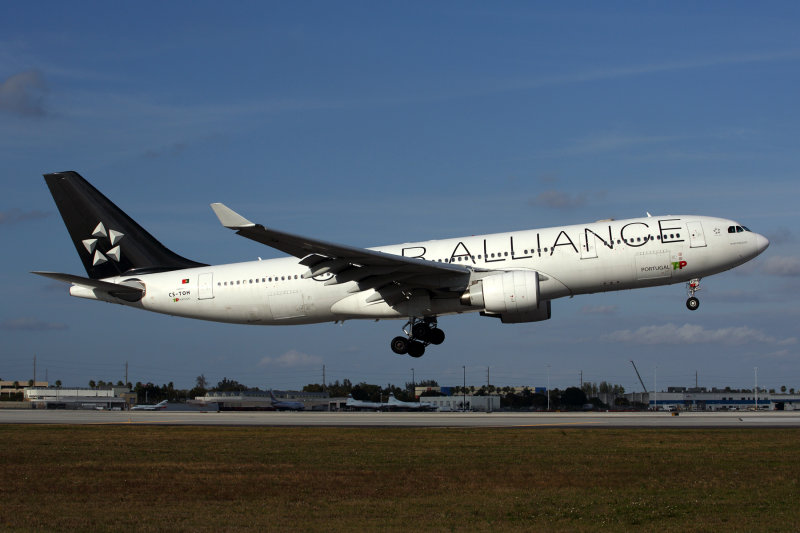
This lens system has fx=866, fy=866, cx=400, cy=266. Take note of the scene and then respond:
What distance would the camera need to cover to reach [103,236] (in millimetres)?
42656

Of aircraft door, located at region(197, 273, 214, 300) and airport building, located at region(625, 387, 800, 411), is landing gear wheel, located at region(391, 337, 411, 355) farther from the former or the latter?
airport building, located at region(625, 387, 800, 411)

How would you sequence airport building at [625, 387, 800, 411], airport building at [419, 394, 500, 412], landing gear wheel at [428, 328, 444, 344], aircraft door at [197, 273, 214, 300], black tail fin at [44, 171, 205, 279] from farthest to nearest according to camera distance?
1. airport building at [625, 387, 800, 411]
2. airport building at [419, 394, 500, 412]
3. black tail fin at [44, 171, 205, 279]
4. aircraft door at [197, 273, 214, 300]
5. landing gear wheel at [428, 328, 444, 344]

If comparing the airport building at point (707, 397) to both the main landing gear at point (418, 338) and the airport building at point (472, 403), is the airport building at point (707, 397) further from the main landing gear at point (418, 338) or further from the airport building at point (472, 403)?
the main landing gear at point (418, 338)

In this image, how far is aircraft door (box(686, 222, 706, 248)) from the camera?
116 feet

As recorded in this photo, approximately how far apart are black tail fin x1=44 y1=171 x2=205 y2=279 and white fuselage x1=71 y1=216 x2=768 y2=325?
48.5 inches

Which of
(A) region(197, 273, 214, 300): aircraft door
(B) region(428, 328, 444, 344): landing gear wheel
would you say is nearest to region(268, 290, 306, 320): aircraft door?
(A) region(197, 273, 214, 300): aircraft door

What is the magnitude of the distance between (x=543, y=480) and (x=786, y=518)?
5275 mm

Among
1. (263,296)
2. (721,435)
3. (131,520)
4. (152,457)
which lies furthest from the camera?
(263,296)

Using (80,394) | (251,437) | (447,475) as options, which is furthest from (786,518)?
(80,394)

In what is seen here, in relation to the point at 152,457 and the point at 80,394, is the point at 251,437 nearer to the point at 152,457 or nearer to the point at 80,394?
the point at 152,457

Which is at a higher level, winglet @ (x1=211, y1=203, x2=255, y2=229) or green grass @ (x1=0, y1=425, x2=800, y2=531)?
winglet @ (x1=211, y1=203, x2=255, y2=229)

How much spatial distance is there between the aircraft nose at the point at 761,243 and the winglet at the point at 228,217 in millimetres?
20806

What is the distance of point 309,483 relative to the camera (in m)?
18.3

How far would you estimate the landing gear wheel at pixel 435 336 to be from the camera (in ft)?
130
